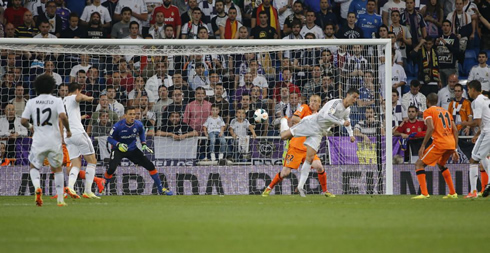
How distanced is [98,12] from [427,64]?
944 cm

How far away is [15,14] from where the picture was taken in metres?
20.8

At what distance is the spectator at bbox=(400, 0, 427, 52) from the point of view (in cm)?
2231

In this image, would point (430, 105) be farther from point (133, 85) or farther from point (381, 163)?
point (133, 85)

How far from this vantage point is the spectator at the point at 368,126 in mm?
18062

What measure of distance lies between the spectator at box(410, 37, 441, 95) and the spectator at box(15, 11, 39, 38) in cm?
1077

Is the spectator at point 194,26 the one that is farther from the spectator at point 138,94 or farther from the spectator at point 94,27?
the spectator at point 138,94

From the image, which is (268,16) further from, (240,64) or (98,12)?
(98,12)

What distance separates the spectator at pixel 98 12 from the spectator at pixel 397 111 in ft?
26.8

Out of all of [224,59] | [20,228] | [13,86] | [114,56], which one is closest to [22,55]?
[13,86]

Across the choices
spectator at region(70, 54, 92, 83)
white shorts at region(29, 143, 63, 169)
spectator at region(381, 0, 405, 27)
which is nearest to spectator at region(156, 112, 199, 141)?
spectator at region(70, 54, 92, 83)

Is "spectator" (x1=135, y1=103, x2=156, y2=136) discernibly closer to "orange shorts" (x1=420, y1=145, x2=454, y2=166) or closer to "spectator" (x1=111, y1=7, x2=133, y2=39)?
"spectator" (x1=111, y1=7, x2=133, y2=39)

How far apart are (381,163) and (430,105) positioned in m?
3.36

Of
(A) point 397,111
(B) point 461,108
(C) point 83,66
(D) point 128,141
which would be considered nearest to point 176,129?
(D) point 128,141

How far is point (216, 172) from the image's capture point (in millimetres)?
17891
